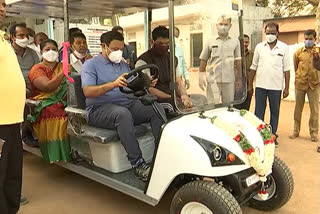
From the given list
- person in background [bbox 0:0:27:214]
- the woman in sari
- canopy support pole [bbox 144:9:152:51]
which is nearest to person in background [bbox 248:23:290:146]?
canopy support pole [bbox 144:9:152:51]

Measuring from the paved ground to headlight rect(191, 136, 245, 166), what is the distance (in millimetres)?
987

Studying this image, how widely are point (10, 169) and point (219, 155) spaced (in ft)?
6.04

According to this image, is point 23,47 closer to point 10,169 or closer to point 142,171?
point 10,169

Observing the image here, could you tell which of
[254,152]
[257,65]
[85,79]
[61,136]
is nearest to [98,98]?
[85,79]

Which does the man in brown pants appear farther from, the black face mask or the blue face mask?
the black face mask

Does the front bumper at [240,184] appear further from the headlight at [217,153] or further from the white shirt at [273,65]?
the white shirt at [273,65]

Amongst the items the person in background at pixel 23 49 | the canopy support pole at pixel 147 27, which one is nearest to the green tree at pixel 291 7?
the canopy support pole at pixel 147 27

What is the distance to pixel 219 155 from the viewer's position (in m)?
2.50

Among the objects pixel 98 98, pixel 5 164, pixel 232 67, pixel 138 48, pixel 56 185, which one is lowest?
pixel 56 185

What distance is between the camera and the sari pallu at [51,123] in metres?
3.73

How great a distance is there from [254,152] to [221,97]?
0.73 meters

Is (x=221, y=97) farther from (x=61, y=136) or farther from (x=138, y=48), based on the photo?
(x=138, y=48)

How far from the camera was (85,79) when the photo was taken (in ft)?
10.8

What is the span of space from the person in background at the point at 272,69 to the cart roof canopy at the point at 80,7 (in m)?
1.92
